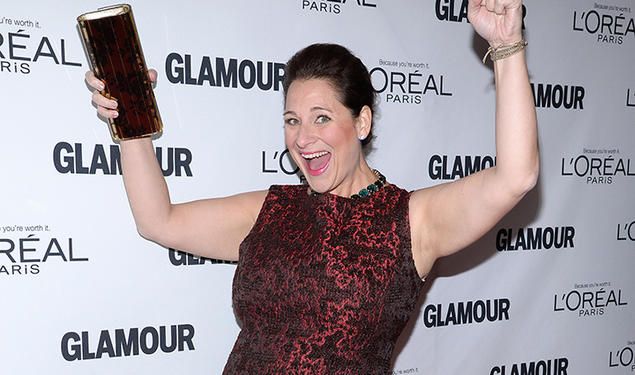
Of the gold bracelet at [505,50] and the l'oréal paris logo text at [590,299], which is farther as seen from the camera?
the l'oréal paris logo text at [590,299]

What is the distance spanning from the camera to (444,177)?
2205 mm

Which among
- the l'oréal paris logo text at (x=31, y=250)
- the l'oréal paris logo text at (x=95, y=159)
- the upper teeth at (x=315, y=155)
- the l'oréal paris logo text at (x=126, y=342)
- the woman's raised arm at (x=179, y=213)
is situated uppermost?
the upper teeth at (x=315, y=155)

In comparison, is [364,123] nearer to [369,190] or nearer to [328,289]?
[369,190]

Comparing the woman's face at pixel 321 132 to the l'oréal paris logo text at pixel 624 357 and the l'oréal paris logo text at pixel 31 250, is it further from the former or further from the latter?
the l'oréal paris logo text at pixel 624 357

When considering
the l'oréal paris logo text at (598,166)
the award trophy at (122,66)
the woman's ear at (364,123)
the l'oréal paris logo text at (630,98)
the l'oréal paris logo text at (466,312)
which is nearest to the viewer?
the award trophy at (122,66)

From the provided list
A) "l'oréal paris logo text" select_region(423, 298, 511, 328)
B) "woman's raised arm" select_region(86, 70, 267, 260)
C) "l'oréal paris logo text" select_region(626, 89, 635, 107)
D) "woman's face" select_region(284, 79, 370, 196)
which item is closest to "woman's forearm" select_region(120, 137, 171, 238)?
"woman's raised arm" select_region(86, 70, 267, 260)

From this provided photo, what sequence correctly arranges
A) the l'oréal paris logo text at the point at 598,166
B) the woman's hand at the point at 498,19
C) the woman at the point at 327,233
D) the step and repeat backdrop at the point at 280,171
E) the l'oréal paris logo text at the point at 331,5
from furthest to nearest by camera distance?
the l'oréal paris logo text at the point at 598,166, the l'oréal paris logo text at the point at 331,5, the step and repeat backdrop at the point at 280,171, the woman at the point at 327,233, the woman's hand at the point at 498,19

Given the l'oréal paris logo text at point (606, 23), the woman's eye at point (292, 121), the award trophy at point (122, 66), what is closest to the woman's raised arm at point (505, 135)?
the woman's eye at point (292, 121)

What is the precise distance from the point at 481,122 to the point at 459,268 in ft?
1.82

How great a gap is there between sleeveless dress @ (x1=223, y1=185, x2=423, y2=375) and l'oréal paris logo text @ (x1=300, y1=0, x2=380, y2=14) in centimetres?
72

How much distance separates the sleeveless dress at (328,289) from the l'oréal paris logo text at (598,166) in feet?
3.72

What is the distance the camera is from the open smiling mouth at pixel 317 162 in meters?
1.52

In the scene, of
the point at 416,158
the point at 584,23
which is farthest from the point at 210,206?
the point at 584,23

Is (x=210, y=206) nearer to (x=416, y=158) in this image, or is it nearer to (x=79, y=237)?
(x=79, y=237)
